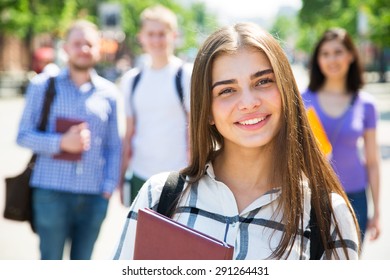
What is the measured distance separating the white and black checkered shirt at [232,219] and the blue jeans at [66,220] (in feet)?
5.35

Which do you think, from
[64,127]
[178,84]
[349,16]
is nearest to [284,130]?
[64,127]

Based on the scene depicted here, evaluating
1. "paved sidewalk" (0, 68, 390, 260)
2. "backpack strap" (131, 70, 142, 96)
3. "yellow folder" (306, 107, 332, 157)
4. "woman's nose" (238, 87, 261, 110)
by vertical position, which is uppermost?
"backpack strap" (131, 70, 142, 96)

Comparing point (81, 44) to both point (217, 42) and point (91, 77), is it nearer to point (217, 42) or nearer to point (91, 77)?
point (91, 77)

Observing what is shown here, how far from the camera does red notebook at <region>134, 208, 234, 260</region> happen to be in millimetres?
1396

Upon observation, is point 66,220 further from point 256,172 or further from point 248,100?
point 248,100

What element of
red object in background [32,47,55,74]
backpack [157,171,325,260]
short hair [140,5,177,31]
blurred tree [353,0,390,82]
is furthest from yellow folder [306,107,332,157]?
blurred tree [353,0,390,82]

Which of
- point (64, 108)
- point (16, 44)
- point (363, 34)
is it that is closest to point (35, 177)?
point (64, 108)

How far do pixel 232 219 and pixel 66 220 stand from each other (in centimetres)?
186

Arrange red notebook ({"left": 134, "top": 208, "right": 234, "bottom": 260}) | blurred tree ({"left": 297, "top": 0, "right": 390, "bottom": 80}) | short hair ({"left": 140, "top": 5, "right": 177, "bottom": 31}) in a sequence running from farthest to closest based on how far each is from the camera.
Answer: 1. blurred tree ({"left": 297, "top": 0, "right": 390, "bottom": 80})
2. short hair ({"left": 140, "top": 5, "right": 177, "bottom": 31})
3. red notebook ({"left": 134, "top": 208, "right": 234, "bottom": 260})

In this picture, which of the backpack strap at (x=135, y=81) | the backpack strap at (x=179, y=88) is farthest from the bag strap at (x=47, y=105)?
the backpack strap at (x=179, y=88)

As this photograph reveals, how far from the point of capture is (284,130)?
1.66 m

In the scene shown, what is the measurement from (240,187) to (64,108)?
178 cm

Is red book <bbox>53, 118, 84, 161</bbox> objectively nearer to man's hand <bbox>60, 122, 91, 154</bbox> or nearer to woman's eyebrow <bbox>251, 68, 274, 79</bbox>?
man's hand <bbox>60, 122, 91, 154</bbox>

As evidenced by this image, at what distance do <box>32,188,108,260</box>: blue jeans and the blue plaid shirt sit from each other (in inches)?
2.1
